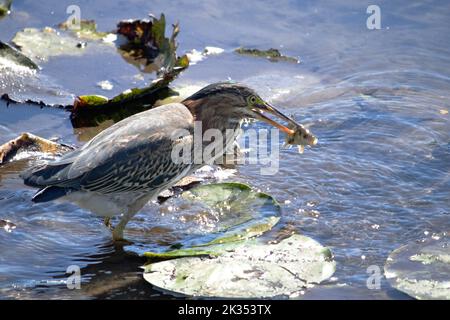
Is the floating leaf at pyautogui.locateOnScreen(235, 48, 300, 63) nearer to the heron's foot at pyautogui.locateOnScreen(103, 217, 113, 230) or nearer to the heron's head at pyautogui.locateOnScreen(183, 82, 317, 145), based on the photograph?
the heron's head at pyautogui.locateOnScreen(183, 82, 317, 145)

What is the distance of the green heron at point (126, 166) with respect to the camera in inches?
273

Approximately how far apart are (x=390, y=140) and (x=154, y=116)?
2.73 meters

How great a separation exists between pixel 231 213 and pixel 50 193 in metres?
1.48

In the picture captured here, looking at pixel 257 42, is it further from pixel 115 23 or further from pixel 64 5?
pixel 64 5

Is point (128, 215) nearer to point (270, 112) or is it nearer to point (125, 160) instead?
point (125, 160)

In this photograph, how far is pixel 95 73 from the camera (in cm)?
1002

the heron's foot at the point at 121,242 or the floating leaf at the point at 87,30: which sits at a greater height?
the floating leaf at the point at 87,30

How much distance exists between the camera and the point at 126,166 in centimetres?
708

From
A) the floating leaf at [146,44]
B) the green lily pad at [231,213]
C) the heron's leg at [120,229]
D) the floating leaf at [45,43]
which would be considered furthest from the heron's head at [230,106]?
the floating leaf at [45,43]

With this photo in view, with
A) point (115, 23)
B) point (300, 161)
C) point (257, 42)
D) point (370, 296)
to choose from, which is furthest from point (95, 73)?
point (370, 296)

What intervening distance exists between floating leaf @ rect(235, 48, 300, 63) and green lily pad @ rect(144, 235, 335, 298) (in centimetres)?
430

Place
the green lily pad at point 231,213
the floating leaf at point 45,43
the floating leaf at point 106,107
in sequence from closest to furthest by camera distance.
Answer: the green lily pad at point 231,213, the floating leaf at point 106,107, the floating leaf at point 45,43

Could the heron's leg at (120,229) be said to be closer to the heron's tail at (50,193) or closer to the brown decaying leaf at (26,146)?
the heron's tail at (50,193)

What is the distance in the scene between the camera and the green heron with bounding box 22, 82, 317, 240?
6922mm
